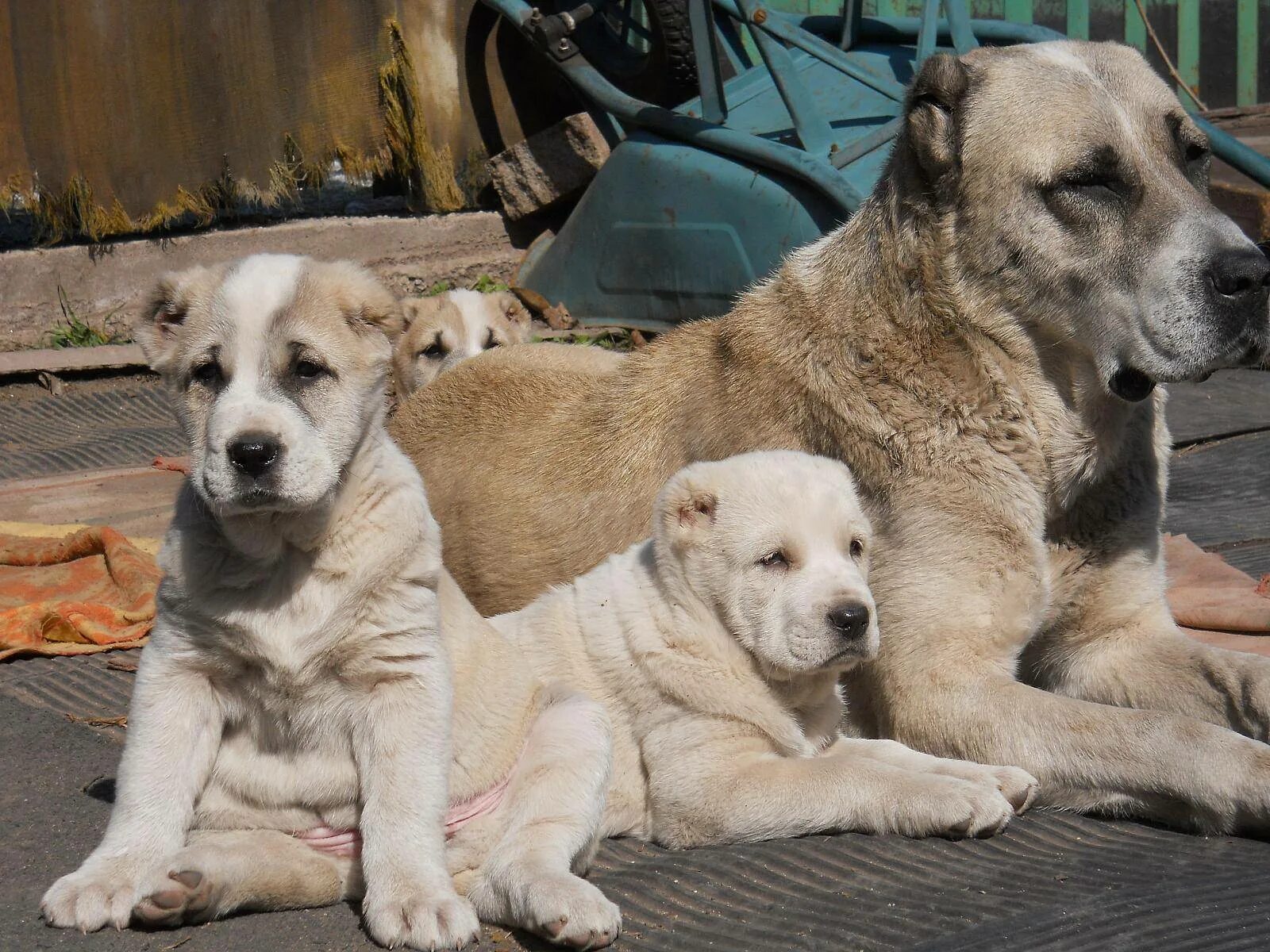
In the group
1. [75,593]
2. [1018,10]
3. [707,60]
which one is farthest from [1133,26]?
[75,593]

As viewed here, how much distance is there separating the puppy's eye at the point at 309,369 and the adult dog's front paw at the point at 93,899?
42.0 inches

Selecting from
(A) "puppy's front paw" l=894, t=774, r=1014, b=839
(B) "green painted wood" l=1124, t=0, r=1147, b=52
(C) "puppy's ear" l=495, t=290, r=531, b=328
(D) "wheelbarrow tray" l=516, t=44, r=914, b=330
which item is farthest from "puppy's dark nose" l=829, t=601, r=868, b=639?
(B) "green painted wood" l=1124, t=0, r=1147, b=52

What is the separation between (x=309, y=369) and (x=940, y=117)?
1872mm

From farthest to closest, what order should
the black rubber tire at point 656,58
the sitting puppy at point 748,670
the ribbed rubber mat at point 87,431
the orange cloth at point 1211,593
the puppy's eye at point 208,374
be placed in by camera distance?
the black rubber tire at point 656,58, the ribbed rubber mat at point 87,431, the orange cloth at point 1211,593, the sitting puppy at point 748,670, the puppy's eye at point 208,374

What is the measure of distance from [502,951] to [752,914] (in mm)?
502

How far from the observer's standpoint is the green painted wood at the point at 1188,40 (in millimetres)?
11320

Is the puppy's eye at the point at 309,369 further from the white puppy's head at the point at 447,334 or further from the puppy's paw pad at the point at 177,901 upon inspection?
the white puppy's head at the point at 447,334

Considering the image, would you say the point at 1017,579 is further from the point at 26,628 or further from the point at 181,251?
the point at 181,251

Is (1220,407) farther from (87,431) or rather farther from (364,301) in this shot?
(87,431)

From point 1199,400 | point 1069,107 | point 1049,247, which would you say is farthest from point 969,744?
point 1199,400

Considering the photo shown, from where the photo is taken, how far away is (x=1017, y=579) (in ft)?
12.3

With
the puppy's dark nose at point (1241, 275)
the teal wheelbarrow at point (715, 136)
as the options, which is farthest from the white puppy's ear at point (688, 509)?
the teal wheelbarrow at point (715, 136)

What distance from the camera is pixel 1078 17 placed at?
Answer: 1091 cm

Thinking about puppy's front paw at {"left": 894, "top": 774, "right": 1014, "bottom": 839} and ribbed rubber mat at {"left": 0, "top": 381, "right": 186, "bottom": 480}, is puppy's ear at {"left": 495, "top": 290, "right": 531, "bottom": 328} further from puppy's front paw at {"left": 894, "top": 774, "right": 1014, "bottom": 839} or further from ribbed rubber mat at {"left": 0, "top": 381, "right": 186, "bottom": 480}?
puppy's front paw at {"left": 894, "top": 774, "right": 1014, "bottom": 839}
